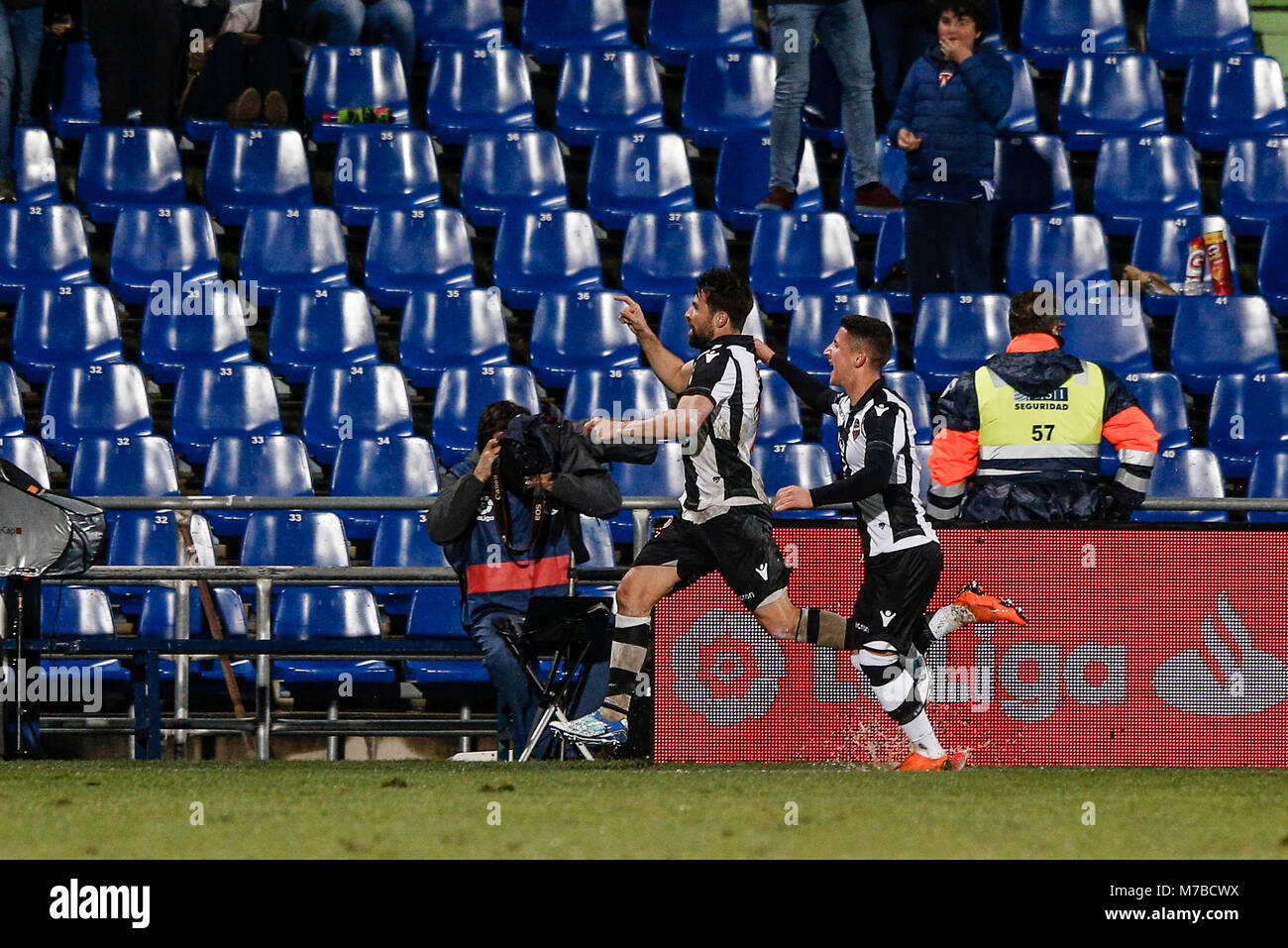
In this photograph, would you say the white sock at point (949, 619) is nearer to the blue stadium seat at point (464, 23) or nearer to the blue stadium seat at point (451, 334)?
the blue stadium seat at point (451, 334)

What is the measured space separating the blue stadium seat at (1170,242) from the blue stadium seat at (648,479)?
3491mm

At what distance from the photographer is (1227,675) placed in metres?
8.05

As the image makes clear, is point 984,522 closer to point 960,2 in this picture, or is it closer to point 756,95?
point 960,2

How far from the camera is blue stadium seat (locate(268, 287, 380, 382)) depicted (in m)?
12.1

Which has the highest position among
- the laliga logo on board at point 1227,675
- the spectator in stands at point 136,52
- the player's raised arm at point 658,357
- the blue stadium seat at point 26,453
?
the spectator in stands at point 136,52

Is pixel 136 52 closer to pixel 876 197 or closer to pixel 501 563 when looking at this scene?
pixel 876 197

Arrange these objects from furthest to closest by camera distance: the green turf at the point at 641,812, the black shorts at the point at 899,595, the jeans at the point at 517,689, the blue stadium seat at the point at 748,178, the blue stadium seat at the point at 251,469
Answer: the blue stadium seat at the point at 748,178, the blue stadium seat at the point at 251,469, the jeans at the point at 517,689, the black shorts at the point at 899,595, the green turf at the point at 641,812

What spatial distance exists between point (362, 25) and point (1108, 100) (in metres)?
5.15

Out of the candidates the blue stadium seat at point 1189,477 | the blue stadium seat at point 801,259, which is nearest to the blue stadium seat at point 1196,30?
the blue stadium seat at point 801,259

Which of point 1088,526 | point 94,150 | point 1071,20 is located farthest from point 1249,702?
point 94,150

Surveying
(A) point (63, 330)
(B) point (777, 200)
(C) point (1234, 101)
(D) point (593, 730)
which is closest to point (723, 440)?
(D) point (593, 730)

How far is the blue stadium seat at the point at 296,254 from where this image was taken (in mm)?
12555

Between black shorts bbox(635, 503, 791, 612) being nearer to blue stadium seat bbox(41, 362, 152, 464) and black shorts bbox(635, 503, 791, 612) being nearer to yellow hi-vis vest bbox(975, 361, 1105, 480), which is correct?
yellow hi-vis vest bbox(975, 361, 1105, 480)

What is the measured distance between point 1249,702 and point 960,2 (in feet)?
17.6
